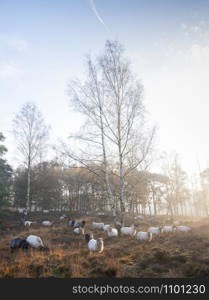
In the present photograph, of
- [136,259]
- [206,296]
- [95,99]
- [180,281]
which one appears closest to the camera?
[206,296]

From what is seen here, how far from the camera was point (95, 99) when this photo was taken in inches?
522

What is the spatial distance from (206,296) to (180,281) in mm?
557

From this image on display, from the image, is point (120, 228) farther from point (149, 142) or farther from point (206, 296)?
point (206, 296)

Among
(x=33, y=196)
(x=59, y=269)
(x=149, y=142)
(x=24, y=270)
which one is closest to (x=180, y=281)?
(x=59, y=269)

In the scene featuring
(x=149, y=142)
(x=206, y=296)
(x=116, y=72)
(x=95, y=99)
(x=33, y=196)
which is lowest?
(x=206, y=296)

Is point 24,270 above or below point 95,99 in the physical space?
below

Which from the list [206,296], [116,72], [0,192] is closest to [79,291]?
[206,296]

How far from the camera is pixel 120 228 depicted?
13195mm

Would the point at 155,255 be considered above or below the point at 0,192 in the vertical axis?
below

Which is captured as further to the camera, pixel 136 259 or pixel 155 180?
pixel 155 180

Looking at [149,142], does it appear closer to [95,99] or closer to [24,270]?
[95,99]

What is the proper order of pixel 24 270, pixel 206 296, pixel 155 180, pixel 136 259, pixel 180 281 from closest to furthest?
pixel 206 296, pixel 180 281, pixel 24 270, pixel 136 259, pixel 155 180

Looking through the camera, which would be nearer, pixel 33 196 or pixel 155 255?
pixel 155 255

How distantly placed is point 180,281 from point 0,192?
61.1 feet
